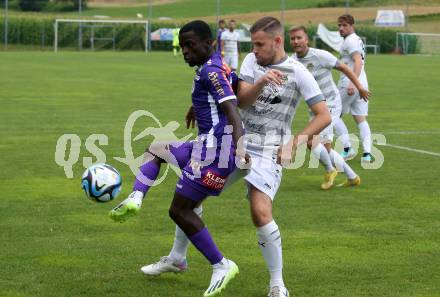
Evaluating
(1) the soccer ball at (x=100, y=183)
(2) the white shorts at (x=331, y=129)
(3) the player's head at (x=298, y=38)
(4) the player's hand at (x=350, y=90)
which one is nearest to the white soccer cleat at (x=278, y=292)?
(1) the soccer ball at (x=100, y=183)

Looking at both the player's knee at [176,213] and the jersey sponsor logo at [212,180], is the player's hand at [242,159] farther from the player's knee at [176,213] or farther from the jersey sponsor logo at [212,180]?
the player's knee at [176,213]

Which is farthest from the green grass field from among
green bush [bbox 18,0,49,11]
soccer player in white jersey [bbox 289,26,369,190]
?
green bush [bbox 18,0,49,11]

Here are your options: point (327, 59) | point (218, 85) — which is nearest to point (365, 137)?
point (327, 59)

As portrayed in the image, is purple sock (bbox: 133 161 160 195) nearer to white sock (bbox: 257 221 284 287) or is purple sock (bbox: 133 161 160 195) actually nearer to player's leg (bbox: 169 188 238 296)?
player's leg (bbox: 169 188 238 296)

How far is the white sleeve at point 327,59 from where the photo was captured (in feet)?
38.9

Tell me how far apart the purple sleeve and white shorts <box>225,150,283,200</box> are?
0.56m

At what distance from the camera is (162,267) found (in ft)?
24.4

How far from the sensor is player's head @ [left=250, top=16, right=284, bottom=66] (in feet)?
22.5

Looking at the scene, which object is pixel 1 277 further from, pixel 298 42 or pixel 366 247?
pixel 298 42

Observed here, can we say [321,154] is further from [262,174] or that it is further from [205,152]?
[205,152]

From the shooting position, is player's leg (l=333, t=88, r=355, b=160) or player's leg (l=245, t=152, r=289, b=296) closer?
player's leg (l=245, t=152, r=289, b=296)

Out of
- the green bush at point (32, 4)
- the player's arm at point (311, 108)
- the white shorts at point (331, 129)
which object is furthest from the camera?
the green bush at point (32, 4)

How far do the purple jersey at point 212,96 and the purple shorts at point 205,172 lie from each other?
8 centimetres

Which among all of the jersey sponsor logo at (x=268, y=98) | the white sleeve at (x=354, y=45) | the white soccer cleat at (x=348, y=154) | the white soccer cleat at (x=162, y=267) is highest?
the white sleeve at (x=354, y=45)
